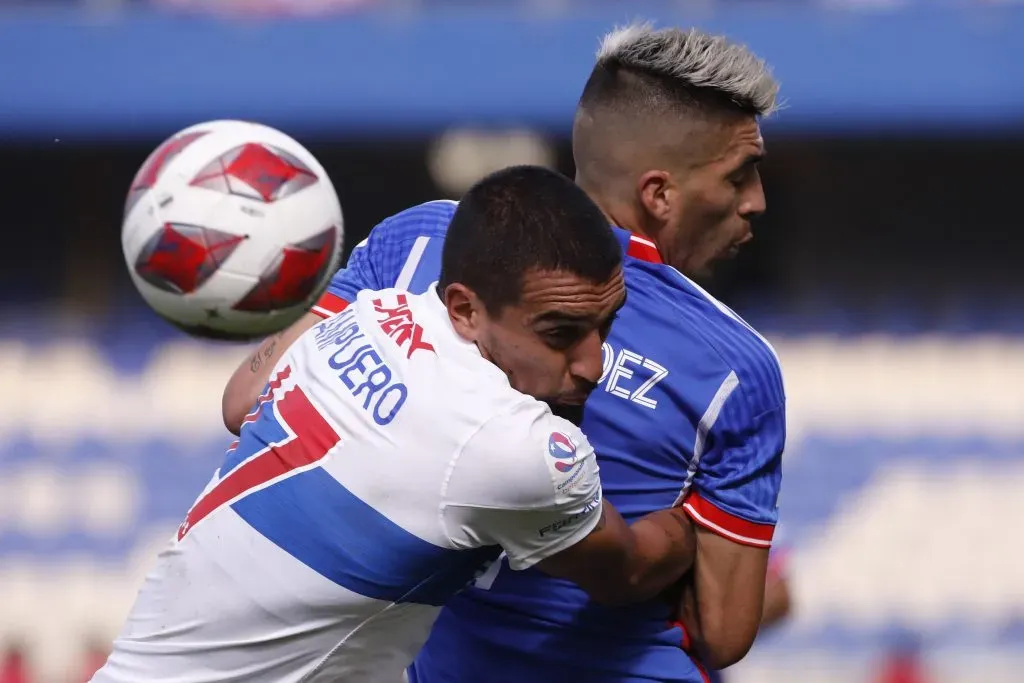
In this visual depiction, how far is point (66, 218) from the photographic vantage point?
1355cm

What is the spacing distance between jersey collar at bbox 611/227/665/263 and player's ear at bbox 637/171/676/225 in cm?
7

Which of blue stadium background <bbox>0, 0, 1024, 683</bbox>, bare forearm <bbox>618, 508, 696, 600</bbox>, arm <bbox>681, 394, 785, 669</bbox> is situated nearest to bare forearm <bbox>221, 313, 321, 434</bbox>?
bare forearm <bbox>618, 508, 696, 600</bbox>

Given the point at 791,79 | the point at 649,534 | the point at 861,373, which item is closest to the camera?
the point at 649,534

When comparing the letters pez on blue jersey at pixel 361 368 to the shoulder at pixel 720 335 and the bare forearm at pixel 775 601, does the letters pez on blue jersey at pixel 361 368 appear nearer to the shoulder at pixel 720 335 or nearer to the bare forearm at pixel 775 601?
the shoulder at pixel 720 335

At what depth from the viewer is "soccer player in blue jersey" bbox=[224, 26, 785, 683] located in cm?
345

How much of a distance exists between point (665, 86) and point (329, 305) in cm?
97

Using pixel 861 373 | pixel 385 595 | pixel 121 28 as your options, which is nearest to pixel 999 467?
pixel 861 373

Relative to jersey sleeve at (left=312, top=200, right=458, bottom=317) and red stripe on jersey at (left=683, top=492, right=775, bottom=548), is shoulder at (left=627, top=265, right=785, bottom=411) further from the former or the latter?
jersey sleeve at (left=312, top=200, right=458, bottom=317)

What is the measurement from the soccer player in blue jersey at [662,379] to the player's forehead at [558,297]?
1.99ft

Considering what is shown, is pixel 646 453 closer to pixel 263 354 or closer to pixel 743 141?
pixel 743 141

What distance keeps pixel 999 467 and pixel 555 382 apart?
Result: 10.5 m

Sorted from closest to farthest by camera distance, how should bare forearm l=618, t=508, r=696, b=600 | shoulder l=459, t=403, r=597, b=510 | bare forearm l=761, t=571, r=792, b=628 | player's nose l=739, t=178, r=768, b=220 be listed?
shoulder l=459, t=403, r=597, b=510, bare forearm l=618, t=508, r=696, b=600, player's nose l=739, t=178, r=768, b=220, bare forearm l=761, t=571, r=792, b=628

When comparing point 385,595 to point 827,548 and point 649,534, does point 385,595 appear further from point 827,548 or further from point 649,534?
point 827,548

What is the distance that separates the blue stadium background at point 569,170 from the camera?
1189 centimetres
